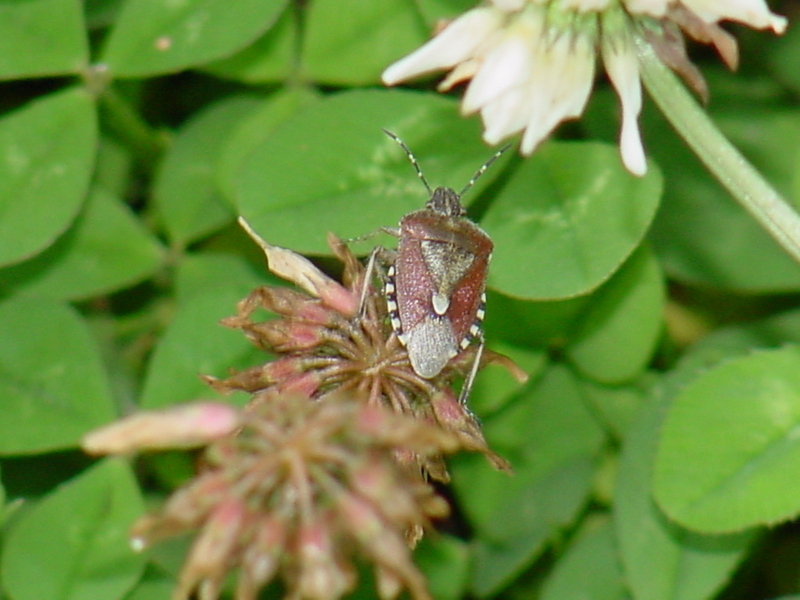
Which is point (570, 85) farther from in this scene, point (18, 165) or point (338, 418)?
point (18, 165)

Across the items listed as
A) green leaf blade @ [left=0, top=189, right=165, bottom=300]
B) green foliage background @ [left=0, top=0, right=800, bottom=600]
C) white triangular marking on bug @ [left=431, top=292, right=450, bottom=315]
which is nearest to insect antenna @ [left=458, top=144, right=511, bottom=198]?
green foliage background @ [left=0, top=0, right=800, bottom=600]

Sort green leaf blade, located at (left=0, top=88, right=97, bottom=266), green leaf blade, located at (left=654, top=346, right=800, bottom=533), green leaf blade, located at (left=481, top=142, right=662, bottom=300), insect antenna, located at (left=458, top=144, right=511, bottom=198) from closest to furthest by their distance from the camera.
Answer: green leaf blade, located at (left=654, top=346, right=800, bottom=533) < green leaf blade, located at (left=481, top=142, right=662, bottom=300) < insect antenna, located at (left=458, top=144, right=511, bottom=198) < green leaf blade, located at (left=0, top=88, right=97, bottom=266)

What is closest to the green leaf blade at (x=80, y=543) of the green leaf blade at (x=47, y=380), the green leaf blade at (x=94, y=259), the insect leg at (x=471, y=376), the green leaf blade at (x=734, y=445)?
the green leaf blade at (x=47, y=380)

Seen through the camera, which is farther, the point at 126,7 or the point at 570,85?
the point at 126,7

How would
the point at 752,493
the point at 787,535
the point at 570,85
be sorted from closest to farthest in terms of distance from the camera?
the point at 570,85 < the point at 752,493 < the point at 787,535

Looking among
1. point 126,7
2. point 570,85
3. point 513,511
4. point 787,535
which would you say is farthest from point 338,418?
point 787,535

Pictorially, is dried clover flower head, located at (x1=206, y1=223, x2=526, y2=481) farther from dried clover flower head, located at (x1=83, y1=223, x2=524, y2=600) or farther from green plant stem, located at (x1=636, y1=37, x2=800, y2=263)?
green plant stem, located at (x1=636, y1=37, x2=800, y2=263)

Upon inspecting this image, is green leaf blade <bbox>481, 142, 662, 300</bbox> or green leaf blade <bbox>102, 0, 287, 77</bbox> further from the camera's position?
green leaf blade <bbox>102, 0, 287, 77</bbox>
